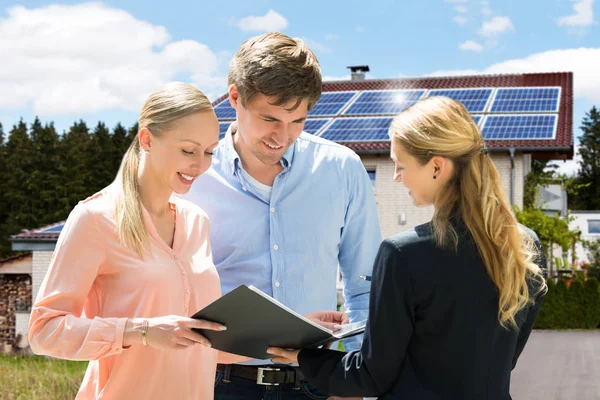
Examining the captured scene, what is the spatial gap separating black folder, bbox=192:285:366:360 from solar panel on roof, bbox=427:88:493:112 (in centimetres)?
1958

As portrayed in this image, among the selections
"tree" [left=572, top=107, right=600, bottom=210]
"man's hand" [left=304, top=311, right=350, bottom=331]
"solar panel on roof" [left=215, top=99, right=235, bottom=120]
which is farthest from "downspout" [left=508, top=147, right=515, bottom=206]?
"tree" [left=572, top=107, right=600, bottom=210]

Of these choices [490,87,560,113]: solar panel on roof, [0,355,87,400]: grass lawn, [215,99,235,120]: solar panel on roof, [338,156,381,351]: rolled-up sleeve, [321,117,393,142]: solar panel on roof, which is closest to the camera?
[338,156,381,351]: rolled-up sleeve

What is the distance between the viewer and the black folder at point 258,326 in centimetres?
207

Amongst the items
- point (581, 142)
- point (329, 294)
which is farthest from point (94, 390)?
point (581, 142)

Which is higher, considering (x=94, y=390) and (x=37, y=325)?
(x=37, y=325)

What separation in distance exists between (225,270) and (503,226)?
105cm

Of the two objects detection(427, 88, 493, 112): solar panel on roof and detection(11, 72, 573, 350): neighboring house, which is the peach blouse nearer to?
detection(11, 72, 573, 350): neighboring house

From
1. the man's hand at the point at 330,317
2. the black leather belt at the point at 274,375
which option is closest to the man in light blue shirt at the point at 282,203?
the black leather belt at the point at 274,375

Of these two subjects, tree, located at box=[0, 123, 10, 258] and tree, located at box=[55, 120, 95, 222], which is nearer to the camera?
tree, located at box=[0, 123, 10, 258]

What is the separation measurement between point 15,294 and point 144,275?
19.7 metres

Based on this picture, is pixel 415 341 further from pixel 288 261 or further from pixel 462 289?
pixel 288 261

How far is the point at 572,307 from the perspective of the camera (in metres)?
19.1

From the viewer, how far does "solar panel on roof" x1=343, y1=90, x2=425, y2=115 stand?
2225 centimetres

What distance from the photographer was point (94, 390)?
242cm
